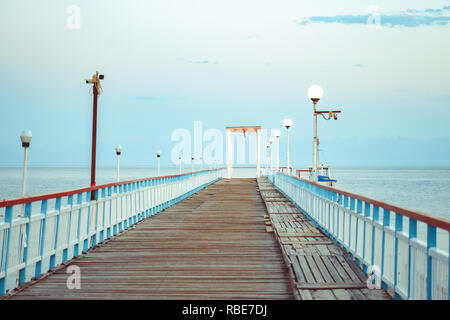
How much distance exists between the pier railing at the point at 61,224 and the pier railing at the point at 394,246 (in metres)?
3.98

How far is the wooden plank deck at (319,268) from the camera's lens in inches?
189

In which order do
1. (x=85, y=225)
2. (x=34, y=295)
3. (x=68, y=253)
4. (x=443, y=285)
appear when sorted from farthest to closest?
(x=85, y=225) → (x=68, y=253) → (x=34, y=295) → (x=443, y=285)

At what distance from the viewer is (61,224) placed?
6484mm

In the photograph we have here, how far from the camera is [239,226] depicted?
36.0 feet

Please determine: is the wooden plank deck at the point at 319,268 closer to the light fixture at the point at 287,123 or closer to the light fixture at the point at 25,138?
the light fixture at the point at 25,138

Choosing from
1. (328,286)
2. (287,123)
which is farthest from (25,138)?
(287,123)

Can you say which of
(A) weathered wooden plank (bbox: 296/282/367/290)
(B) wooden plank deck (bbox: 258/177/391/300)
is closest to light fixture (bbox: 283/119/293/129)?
(B) wooden plank deck (bbox: 258/177/391/300)

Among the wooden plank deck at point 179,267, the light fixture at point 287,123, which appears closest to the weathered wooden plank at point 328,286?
the wooden plank deck at point 179,267

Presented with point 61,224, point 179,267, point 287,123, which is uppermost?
point 287,123

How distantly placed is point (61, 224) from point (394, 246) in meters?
4.55

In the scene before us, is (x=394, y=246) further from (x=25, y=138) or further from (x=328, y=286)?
(x=25, y=138)
